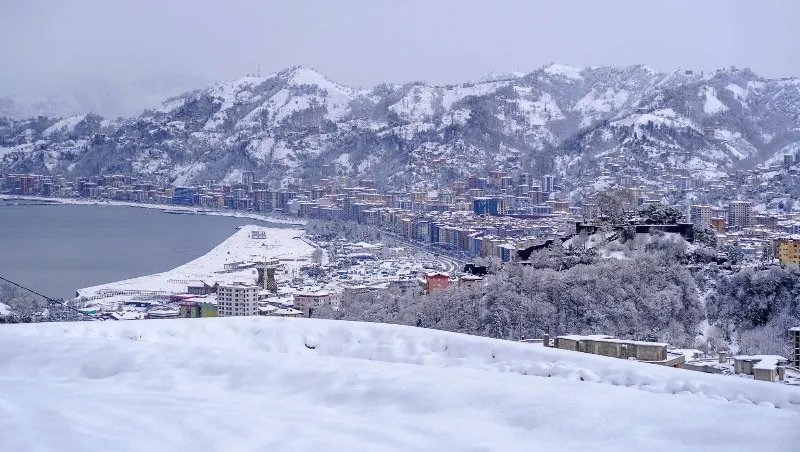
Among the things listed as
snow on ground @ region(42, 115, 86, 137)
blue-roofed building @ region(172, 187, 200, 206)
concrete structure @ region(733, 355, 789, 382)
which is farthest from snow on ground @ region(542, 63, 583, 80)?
concrete structure @ region(733, 355, 789, 382)

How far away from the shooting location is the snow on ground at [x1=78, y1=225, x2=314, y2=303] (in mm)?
12742

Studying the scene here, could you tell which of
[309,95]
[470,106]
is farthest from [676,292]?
[309,95]

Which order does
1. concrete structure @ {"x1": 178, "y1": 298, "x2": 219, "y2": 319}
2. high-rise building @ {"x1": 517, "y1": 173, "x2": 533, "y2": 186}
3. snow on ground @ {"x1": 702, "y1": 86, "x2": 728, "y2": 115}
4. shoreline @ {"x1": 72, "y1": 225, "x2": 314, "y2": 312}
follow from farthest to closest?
snow on ground @ {"x1": 702, "y1": 86, "x2": 728, "y2": 115}, high-rise building @ {"x1": 517, "y1": 173, "x2": 533, "y2": 186}, shoreline @ {"x1": 72, "y1": 225, "x2": 314, "y2": 312}, concrete structure @ {"x1": 178, "y1": 298, "x2": 219, "y2": 319}

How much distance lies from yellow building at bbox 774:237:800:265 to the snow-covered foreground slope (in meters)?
9.61

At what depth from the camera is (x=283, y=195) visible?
30891 mm

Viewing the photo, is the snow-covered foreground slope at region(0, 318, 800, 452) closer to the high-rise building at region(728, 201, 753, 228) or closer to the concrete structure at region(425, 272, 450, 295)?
the concrete structure at region(425, 272, 450, 295)

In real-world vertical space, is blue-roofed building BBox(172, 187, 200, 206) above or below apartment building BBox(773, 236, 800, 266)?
above

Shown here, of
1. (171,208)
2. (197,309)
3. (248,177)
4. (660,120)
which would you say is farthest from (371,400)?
(248,177)

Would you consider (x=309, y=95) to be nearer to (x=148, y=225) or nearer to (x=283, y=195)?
(x=283, y=195)

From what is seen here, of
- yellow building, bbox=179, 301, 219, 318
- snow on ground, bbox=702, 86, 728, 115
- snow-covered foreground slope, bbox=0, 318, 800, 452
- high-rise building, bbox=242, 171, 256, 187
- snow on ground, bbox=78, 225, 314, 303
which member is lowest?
yellow building, bbox=179, 301, 219, 318

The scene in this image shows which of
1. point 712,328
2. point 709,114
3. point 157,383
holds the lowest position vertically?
point 712,328

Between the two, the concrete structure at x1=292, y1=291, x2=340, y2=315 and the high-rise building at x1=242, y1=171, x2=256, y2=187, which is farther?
the high-rise building at x1=242, y1=171, x2=256, y2=187

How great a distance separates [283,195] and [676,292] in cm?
2353

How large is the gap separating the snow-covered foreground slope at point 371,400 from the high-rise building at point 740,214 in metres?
17.6
